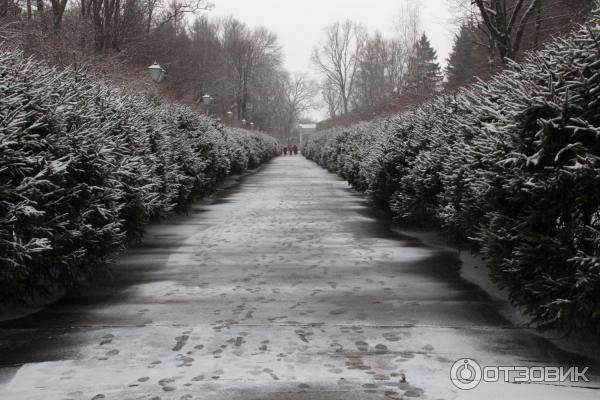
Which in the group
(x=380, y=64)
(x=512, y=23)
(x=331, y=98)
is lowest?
(x=512, y=23)

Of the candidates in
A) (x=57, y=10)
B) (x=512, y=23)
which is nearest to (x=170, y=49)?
(x=57, y=10)

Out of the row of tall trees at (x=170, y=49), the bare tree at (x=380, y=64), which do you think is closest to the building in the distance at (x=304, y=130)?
the row of tall trees at (x=170, y=49)

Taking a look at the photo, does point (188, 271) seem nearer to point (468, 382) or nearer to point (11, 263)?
point (11, 263)

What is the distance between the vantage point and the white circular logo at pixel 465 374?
10.5ft

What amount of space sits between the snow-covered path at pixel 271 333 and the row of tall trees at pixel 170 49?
605cm

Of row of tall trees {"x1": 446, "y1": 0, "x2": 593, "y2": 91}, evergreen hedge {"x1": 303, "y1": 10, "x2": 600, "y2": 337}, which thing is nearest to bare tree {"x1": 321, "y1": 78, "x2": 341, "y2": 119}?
row of tall trees {"x1": 446, "y1": 0, "x2": 593, "y2": 91}

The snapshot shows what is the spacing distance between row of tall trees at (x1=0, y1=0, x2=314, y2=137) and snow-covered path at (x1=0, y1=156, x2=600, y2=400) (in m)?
6.05

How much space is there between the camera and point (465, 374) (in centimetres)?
334

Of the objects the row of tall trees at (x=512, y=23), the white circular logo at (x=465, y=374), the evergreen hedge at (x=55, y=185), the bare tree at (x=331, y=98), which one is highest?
the bare tree at (x=331, y=98)

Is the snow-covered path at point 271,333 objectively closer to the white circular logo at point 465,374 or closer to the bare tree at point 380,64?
the white circular logo at point 465,374

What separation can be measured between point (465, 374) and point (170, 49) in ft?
129

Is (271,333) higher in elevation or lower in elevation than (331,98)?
lower

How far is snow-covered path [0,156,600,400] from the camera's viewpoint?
315 cm

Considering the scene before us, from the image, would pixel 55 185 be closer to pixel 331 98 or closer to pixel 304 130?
pixel 331 98
